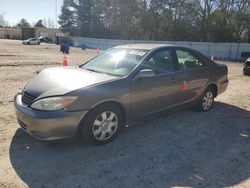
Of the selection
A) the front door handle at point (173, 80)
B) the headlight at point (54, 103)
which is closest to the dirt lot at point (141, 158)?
the headlight at point (54, 103)

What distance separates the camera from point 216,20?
1531 inches

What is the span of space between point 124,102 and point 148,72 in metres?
0.65

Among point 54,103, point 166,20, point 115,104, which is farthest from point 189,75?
point 166,20

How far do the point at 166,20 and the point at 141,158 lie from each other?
44023 mm

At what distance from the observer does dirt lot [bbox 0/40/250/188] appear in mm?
3301

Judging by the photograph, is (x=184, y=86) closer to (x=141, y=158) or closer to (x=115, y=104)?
(x=115, y=104)

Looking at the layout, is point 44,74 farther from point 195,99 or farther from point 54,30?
point 54,30

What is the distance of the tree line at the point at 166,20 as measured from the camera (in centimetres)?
3700

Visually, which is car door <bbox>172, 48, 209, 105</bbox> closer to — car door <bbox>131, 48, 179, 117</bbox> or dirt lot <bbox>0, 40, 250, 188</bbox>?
car door <bbox>131, 48, 179, 117</bbox>

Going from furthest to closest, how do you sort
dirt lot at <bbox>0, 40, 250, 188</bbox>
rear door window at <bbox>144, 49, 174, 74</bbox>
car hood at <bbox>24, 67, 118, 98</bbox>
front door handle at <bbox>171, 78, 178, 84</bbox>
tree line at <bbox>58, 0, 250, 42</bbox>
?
tree line at <bbox>58, 0, 250, 42</bbox>, front door handle at <bbox>171, 78, 178, 84</bbox>, rear door window at <bbox>144, 49, 174, 74</bbox>, car hood at <bbox>24, 67, 118, 98</bbox>, dirt lot at <bbox>0, 40, 250, 188</bbox>

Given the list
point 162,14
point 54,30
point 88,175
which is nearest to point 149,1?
point 162,14

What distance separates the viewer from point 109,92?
402 cm

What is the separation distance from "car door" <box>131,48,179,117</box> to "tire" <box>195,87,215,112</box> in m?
1.09

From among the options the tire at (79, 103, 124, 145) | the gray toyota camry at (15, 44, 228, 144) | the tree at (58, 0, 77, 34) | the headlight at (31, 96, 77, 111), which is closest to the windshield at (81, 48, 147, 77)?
the gray toyota camry at (15, 44, 228, 144)
